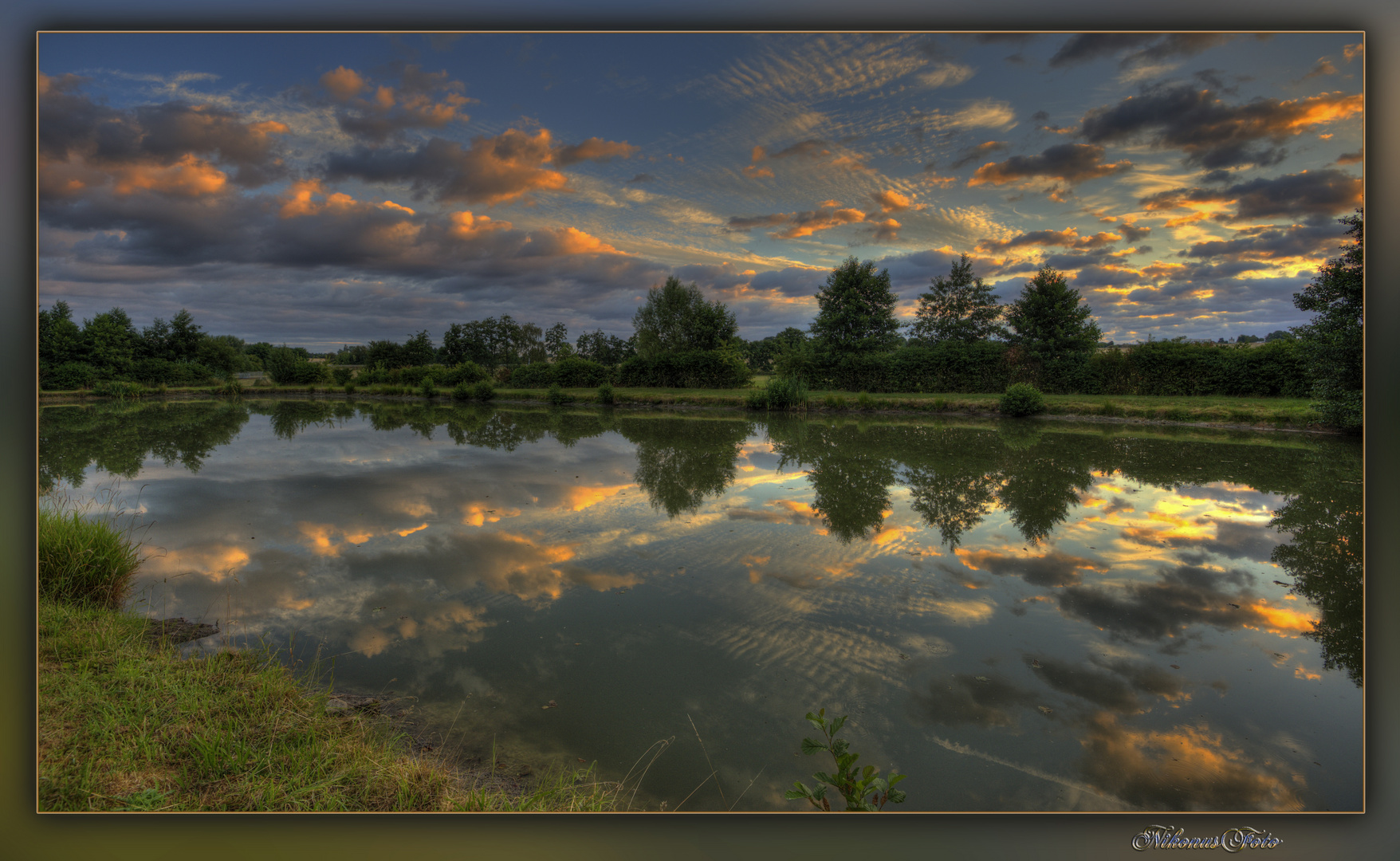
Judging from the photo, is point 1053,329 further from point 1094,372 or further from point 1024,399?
point 1024,399

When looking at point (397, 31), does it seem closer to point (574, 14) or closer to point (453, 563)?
point (574, 14)

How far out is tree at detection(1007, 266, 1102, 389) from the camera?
53.8 ft

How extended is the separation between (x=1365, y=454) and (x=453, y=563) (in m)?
5.66

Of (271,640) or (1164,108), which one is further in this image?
(1164,108)

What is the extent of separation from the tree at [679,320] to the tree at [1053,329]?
53.5 ft

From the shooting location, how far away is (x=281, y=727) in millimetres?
2166

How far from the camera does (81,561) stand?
338cm

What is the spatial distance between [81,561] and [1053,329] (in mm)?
21256

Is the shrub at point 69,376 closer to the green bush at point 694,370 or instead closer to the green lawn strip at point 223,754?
the green lawn strip at point 223,754

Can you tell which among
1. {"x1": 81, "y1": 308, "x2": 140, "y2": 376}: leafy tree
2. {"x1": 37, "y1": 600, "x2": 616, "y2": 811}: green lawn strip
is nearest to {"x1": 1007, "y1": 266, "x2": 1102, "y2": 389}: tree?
{"x1": 37, "y1": 600, "x2": 616, "y2": 811}: green lawn strip

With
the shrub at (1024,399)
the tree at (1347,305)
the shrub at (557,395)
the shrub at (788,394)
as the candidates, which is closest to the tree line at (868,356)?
the shrub at (788,394)

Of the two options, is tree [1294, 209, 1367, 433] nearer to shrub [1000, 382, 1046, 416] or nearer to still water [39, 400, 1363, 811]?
still water [39, 400, 1363, 811]

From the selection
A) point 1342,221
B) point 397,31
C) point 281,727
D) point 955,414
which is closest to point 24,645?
point 281,727

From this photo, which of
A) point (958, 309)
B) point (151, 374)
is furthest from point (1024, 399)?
point (151, 374)
